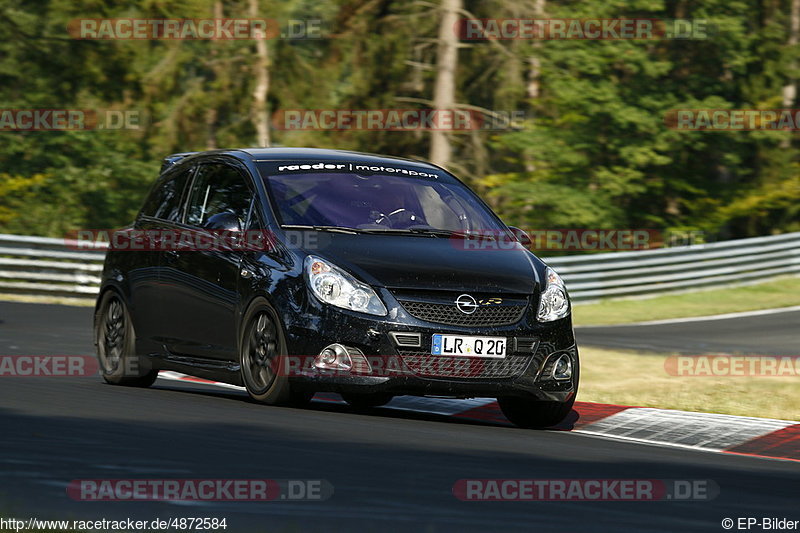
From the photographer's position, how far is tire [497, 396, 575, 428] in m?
9.18

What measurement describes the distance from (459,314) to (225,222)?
71.7 inches

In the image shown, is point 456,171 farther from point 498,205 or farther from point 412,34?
point 412,34

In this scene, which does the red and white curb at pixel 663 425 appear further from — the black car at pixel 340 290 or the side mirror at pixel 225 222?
the side mirror at pixel 225 222

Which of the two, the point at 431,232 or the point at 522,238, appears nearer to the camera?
Result: the point at 431,232

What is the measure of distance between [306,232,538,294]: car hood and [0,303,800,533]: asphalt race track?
0.90 metres

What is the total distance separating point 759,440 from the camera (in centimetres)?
902

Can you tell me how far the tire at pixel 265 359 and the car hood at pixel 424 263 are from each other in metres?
0.54
